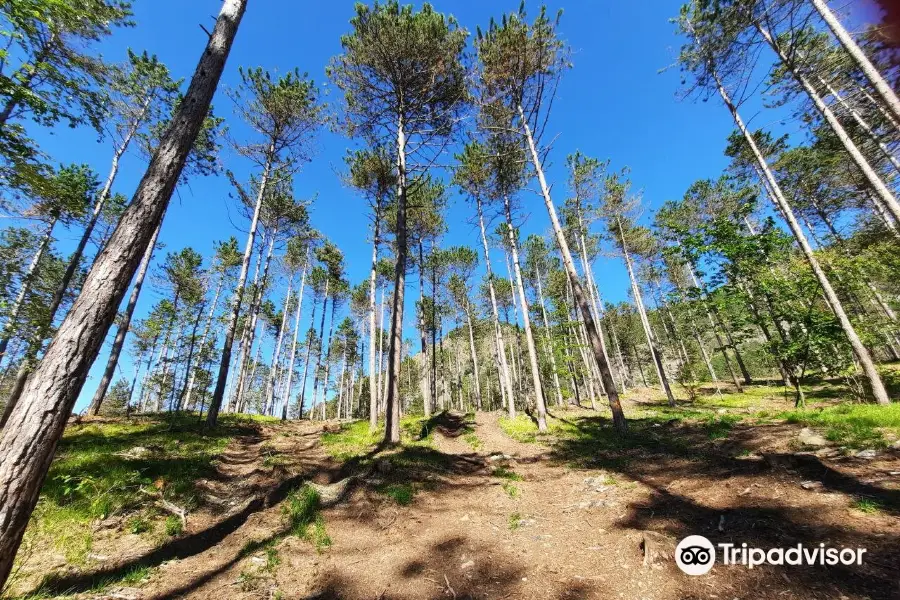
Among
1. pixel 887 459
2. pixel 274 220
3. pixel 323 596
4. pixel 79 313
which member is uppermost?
pixel 274 220

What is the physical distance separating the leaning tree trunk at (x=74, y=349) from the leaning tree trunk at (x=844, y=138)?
51.0ft

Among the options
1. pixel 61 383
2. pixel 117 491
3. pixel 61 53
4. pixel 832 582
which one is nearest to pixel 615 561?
pixel 832 582

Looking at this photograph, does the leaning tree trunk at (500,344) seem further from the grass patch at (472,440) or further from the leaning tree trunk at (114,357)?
the leaning tree trunk at (114,357)

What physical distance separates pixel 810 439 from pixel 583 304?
604 cm

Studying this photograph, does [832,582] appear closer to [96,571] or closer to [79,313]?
[79,313]

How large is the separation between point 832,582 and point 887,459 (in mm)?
3713

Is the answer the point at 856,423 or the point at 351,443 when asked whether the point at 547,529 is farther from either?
the point at 351,443

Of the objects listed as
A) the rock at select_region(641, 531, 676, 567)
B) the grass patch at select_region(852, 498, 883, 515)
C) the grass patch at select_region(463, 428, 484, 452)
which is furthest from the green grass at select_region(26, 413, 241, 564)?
the grass patch at select_region(852, 498, 883, 515)

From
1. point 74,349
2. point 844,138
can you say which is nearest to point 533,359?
point 844,138

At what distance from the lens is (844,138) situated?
9773 mm

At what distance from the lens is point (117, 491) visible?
5484mm

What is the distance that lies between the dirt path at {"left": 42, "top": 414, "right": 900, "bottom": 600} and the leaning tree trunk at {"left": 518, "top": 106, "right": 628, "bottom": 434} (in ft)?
9.29

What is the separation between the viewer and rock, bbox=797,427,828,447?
5727 millimetres

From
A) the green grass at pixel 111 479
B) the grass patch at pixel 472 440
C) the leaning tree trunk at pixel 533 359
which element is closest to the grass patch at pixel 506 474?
A: the grass patch at pixel 472 440
